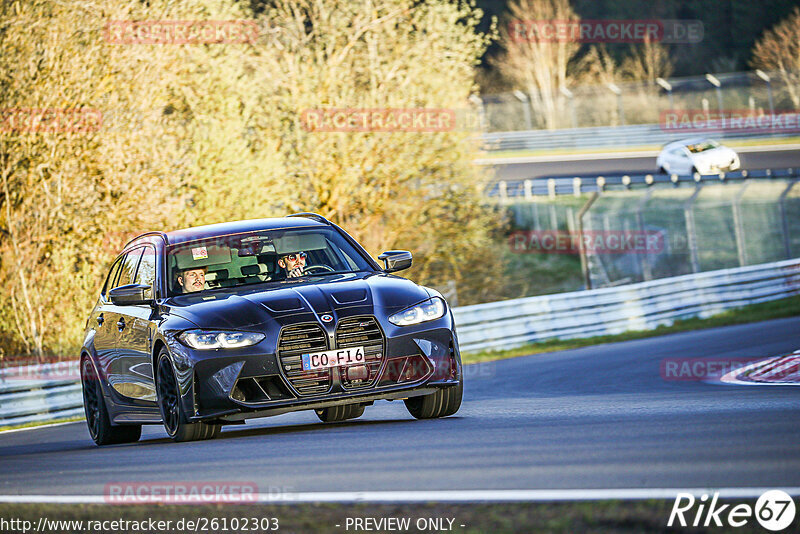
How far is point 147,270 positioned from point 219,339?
184 centimetres

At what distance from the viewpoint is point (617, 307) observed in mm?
23641

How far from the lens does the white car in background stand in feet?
141

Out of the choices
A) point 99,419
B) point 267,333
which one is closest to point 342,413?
point 99,419

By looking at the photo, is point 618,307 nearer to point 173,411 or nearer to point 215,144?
point 215,144

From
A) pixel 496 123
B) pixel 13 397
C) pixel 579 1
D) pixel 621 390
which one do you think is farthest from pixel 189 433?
pixel 579 1

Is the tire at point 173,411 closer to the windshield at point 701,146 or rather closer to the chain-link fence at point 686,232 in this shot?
the chain-link fence at point 686,232

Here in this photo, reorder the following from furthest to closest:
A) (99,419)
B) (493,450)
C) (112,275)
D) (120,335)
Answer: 1. (112,275)
2. (99,419)
3. (120,335)
4. (493,450)

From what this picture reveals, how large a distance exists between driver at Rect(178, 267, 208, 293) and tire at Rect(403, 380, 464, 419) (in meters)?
1.84

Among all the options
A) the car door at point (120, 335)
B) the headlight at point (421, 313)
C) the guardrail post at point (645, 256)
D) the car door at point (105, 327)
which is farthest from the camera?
the guardrail post at point (645, 256)

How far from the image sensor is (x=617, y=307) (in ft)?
77.6

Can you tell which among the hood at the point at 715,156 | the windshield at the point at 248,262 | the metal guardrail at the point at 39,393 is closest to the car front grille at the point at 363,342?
the windshield at the point at 248,262

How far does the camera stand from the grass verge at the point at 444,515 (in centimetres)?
476

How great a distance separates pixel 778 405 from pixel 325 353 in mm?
3092

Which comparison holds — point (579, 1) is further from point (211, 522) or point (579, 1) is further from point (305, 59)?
point (211, 522)
